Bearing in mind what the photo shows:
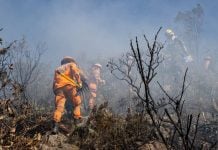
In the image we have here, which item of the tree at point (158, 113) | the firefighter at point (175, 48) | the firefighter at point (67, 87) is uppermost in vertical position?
the firefighter at point (175, 48)

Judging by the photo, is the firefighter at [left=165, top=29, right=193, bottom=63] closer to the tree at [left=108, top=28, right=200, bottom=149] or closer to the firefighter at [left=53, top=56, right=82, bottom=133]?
the tree at [left=108, top=28, right=200, bottom=149]

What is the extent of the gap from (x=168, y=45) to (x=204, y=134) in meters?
29.4

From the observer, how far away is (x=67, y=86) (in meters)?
9.48

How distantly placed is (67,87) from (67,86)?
0.03 metres

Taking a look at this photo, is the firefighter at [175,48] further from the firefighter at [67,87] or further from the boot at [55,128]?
the boot at [55,128]

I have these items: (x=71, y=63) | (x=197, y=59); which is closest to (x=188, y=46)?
(x=197, y=59)

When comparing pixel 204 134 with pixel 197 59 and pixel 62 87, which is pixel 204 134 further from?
pixel 197 59

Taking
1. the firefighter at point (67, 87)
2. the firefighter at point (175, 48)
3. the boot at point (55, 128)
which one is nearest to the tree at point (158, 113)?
the firefighter at point (67, 87)

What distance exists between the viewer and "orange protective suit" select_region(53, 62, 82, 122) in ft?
29.9

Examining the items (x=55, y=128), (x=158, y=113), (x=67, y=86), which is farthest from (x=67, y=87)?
(x=158, y=113)

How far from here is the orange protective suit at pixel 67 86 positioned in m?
9.10

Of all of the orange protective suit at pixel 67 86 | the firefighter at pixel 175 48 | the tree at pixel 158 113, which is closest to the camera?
the tree at pixel 158 113

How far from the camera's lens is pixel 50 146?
568 cm

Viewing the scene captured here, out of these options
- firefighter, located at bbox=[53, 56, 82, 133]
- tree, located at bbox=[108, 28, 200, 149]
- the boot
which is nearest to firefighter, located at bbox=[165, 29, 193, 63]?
tree, located at bbox=[108, 28, 200, 149]
